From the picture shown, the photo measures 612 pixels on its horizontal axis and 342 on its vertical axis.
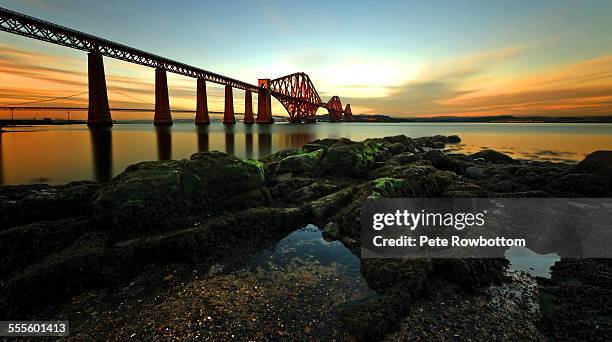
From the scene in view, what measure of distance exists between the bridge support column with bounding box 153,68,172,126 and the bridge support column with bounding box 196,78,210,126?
14.6 meters

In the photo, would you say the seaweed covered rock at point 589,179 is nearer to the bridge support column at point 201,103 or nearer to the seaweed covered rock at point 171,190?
the seaweed covered rock at point 171,190

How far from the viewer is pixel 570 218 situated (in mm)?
7426

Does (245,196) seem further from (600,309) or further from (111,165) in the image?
(111,165)

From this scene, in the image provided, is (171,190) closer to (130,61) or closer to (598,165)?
(598,165)

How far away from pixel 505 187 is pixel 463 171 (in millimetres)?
3947

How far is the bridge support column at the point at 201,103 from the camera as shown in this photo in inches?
3236

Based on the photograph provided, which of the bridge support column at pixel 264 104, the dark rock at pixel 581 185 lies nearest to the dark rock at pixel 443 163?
the dark rock at pixel 581 185

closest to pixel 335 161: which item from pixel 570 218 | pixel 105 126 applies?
pixel 570 218

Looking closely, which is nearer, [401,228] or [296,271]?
[296,271]

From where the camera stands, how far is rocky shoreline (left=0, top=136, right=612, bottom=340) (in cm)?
413

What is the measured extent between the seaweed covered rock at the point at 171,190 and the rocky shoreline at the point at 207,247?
0.03 meters

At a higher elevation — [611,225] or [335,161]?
[335,161]

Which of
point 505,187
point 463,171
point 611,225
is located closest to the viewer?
point 611,225

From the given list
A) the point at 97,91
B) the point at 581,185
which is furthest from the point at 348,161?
the point at 97,91
